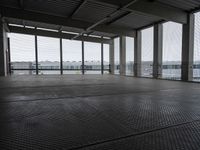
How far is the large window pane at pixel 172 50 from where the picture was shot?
799 centimetres

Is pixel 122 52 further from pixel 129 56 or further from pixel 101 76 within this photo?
pixel 101 76

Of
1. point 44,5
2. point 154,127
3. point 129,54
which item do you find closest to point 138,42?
point 129,54

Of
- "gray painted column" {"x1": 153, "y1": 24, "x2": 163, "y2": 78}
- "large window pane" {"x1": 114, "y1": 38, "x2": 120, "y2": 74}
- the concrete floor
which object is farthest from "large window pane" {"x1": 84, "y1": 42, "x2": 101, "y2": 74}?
the concrete floor

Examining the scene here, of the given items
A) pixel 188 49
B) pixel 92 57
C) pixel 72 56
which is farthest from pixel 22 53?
pixel 188 49

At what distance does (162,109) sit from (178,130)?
2.55 feet

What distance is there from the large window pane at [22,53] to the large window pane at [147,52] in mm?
8731

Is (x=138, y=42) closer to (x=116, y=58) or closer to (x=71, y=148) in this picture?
(x=116, y=58)

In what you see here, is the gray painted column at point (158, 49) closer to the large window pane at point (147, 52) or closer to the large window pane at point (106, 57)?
the large window pane at point (147, 52)

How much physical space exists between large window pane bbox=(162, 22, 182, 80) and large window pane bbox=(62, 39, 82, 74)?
7609 mm

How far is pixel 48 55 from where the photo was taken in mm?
12867

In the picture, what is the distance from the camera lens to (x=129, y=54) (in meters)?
11.7

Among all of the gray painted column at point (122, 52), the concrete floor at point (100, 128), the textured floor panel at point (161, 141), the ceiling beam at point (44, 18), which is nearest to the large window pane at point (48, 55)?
the ceiling beam at point (44, 18)

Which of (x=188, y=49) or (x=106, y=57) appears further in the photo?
(x=106, y=57)

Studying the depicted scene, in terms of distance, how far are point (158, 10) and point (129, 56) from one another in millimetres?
5106
